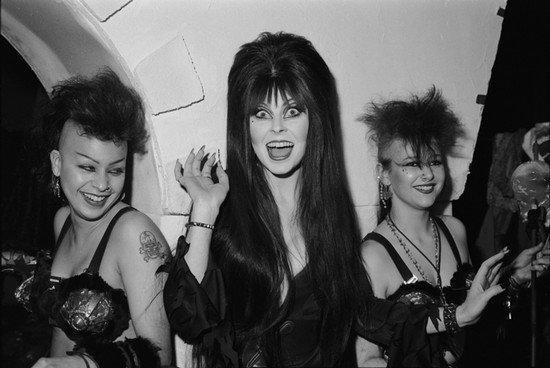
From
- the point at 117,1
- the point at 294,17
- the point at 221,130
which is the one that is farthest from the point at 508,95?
the point at 117,1

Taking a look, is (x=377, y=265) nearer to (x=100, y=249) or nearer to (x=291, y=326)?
(x=291, y=326)

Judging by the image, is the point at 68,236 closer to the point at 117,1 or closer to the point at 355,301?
the point at 117,1

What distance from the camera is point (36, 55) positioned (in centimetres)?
279

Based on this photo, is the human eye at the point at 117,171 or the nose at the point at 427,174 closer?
the human eye at the point at 117,171

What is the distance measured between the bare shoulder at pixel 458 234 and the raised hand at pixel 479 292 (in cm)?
45

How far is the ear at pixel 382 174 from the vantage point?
255 centimetres

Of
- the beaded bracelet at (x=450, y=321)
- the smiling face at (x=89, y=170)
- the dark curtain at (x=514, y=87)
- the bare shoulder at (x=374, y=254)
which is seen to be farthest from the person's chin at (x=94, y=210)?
the dark curtain at (x=514, y=87)

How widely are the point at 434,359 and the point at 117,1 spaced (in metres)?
1.85

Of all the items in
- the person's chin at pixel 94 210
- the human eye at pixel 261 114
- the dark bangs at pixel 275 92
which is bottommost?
the person's chin at pixel 94 210

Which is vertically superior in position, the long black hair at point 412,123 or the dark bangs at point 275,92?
the dark bangs at point 275,92

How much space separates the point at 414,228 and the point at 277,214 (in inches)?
25.9

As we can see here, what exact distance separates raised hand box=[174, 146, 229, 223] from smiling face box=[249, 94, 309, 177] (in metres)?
0.20

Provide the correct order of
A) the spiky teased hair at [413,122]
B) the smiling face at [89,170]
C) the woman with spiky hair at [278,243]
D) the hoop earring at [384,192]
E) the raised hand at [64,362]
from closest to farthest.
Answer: the raised hand at [64,362]
the woman with spiky hair at [278,243]
the smiling face at [89,170]
the spiky teased hair at [413,122]
the hoop earring at [384,192]

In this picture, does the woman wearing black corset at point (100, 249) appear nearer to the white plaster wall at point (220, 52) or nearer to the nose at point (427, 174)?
the white plaster wall at point (220, 52)
